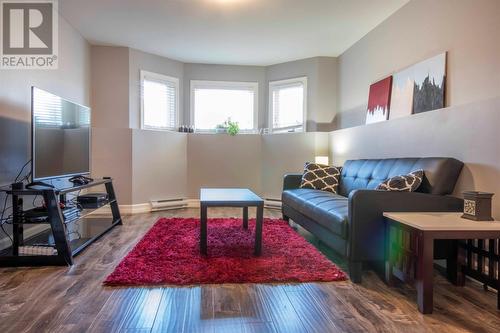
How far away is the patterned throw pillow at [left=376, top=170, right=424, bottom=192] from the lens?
93.0 inches

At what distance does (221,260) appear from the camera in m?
2.61

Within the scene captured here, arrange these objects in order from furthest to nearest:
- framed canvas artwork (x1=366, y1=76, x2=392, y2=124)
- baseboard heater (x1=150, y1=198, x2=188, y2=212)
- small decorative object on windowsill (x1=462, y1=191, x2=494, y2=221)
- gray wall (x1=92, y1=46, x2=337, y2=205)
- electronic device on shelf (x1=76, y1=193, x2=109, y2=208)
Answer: baseboard heater (x1=150, y1=198, x2=188, y2=212) → gray wall (x1=92, y1=46, x2=337, y2=205) → framed canvas artwork (x1=366, y1=76, x2=392, y2=124) → electronic device on shelf (x1=76, y1=193, x2=109, y2=208) → small decorative object on windowsill (x1=462, y1=191, x2=494, y2=221)

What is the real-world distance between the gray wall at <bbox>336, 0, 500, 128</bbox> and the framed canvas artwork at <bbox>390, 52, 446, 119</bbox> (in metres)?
0.07

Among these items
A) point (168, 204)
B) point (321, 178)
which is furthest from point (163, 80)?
point (321, 178)

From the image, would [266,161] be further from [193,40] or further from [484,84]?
[484,84]

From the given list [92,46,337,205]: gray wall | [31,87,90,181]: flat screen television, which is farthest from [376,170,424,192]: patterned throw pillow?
[31,87,90,181]: flat screen television

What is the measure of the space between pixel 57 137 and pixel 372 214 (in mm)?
2829

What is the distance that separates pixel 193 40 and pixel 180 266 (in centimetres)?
328

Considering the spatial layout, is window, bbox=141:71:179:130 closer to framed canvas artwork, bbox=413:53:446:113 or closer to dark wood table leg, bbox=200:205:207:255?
dark wood table leg, bbox=200:205:207:255

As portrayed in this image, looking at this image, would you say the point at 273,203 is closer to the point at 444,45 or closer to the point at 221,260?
the point at 221,260

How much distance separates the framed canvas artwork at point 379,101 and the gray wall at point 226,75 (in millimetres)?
2120

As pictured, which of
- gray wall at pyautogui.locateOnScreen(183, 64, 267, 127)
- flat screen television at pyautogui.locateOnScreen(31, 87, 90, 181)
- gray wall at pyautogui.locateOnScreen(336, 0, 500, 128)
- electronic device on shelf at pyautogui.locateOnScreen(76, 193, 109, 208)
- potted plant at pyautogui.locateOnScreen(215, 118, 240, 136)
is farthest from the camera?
gray wall at pyautogui.locateOnScreen(183, 64, 267, 127)

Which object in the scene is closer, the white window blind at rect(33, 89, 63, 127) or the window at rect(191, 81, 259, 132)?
the white window blind at rect(33, 89, 63, 127)

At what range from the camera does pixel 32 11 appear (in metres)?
3.40
